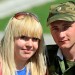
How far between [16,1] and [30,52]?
6.28 m

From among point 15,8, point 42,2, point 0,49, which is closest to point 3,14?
point 15,8

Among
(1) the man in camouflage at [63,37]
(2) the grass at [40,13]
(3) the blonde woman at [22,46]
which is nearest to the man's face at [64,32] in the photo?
(1) the man in camouflage at [63,37]

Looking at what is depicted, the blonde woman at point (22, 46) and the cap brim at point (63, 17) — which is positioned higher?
the cap brim at point (63, 17)

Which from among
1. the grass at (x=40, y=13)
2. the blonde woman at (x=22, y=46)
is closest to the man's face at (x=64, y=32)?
the blonde woman at (x=22, y=46)

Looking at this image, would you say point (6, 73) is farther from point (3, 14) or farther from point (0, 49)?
point (3, 14)

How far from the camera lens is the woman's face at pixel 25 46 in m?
3.29

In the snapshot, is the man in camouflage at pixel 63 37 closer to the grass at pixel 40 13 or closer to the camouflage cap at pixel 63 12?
the camouflage cap at pixel 63 12

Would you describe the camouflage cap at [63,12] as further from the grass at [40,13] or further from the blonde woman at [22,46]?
the grass at [40,13]

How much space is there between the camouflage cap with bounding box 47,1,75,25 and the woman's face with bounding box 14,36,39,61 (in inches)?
9.9

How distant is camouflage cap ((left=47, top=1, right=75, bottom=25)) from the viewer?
326cm

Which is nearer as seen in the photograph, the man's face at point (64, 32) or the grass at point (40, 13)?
the man's face at point (64, 32)

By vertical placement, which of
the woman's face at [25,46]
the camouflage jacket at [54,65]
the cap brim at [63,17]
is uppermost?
the cap brim at [63,17]

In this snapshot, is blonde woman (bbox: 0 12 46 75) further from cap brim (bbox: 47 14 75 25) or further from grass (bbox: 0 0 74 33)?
grass (bbox: 0 0 74 33)

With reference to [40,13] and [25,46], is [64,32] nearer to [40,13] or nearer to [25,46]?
[25,46]
